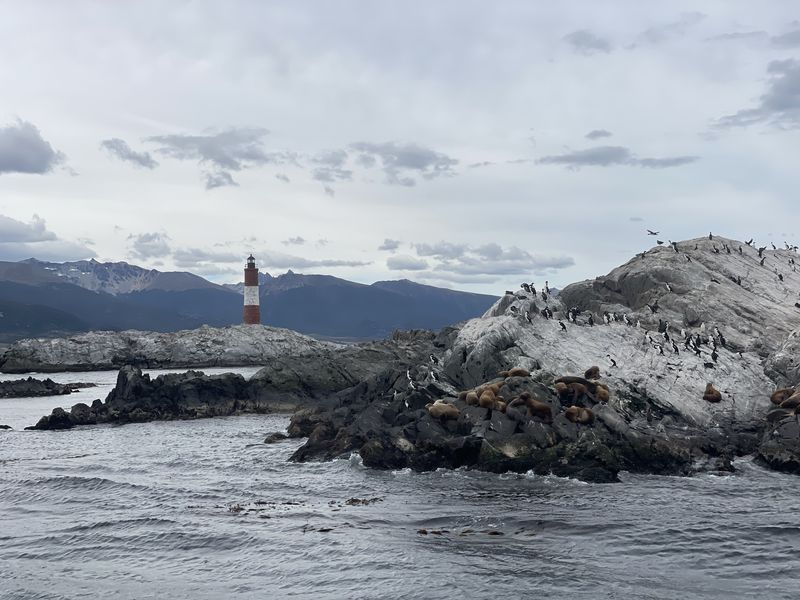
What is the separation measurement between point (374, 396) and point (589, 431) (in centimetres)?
1787

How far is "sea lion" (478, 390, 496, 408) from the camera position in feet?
127

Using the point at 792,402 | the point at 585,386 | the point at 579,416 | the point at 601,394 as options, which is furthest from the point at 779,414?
the point at 579,416

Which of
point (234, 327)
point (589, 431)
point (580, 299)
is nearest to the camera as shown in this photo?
point (589, 431)

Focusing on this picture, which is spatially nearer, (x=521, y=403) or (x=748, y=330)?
(x=521, y=403)

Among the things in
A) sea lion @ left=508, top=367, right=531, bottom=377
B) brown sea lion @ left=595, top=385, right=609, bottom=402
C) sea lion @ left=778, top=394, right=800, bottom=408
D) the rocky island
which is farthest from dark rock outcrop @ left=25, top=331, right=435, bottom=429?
sea lion @ left=778, top=394, right=800, bottom=408

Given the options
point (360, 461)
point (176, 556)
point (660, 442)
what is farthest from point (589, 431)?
point (176, 556)

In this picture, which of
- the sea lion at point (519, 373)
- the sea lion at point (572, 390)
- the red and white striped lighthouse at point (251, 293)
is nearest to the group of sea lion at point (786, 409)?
the sea lion at point (572, 390)

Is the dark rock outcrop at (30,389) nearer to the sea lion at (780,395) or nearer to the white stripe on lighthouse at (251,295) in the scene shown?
the white stripe on lighthouse at (251,295)

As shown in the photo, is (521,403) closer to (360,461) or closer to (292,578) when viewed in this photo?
(360,461)

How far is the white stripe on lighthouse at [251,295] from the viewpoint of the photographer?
428 ft

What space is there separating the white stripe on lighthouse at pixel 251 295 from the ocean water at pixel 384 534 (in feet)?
294

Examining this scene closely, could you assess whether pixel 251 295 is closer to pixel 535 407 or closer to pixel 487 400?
pixel 487 400

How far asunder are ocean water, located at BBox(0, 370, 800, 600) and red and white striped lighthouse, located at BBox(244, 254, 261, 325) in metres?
87.4

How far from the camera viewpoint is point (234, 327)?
139m
